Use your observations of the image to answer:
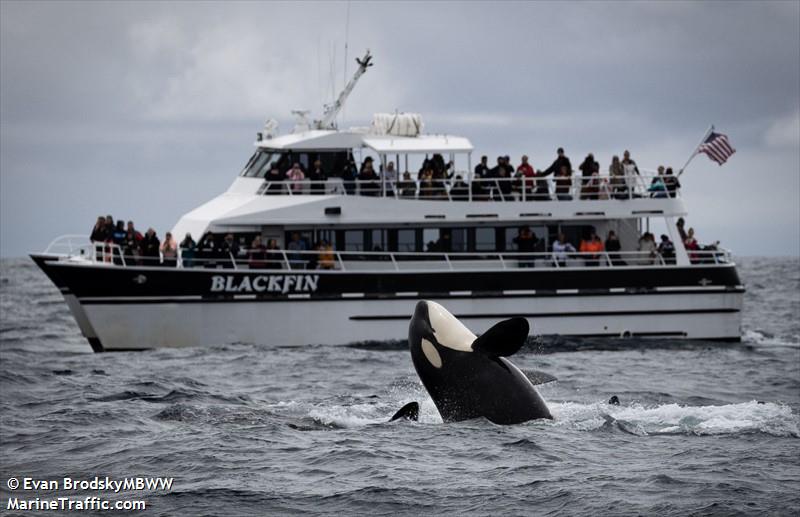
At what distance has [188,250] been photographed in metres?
28.7

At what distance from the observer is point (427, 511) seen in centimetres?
1123

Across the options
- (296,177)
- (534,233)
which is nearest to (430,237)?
(534,233)

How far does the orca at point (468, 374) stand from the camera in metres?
13.7

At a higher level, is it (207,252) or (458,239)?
(458,239)

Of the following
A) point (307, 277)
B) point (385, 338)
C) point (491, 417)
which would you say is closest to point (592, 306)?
point (385, 338)

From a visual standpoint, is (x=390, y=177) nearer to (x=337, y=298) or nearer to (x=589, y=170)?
(x=337, y=298)

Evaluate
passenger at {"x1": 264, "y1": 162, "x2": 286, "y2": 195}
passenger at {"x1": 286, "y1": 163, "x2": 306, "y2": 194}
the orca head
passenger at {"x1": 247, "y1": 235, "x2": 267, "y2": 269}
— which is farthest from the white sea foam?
passenger at {"x1": 264, "y1": 162, "x2": 286, "y2": 195}

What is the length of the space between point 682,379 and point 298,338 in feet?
33.3

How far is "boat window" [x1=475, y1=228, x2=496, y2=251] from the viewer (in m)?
31.3

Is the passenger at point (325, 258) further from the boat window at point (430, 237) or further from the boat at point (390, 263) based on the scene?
the boat window at point (430, 237)

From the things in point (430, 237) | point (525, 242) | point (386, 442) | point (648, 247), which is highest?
point (430, 237)

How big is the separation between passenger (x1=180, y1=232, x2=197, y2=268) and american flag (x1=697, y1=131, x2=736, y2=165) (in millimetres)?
13158

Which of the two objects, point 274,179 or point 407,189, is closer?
point 407,189

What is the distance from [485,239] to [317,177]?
4711 millimetres
